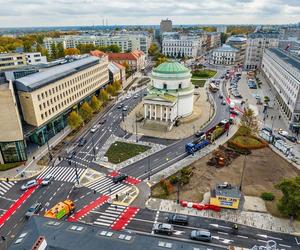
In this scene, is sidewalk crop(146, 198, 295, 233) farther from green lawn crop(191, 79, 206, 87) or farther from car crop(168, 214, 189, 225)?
green lawn crop(191, 79, 206, 87)

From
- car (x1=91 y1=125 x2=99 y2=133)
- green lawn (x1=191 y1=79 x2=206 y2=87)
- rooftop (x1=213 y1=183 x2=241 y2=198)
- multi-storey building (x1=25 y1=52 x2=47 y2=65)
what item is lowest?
car (x1=91 y1=125 x2=99 y2=133)

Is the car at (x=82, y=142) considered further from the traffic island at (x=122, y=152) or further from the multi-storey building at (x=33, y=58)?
the multi-storey building at (x=33, y=58)

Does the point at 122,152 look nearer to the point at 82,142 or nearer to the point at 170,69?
the point at 82,142

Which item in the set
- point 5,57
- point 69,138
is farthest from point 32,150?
point 5,57

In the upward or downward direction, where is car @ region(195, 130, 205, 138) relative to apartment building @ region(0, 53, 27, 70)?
downward

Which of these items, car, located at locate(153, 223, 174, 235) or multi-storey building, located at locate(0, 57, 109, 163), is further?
multi-storey building, located at locate(0, 57, 109, 163)

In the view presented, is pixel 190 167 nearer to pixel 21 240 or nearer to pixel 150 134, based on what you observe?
pixel 150 134

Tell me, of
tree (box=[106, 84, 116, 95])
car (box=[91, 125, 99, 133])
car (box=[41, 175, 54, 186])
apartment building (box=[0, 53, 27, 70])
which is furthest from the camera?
apartment building (box=[0, 53, 27, 70])

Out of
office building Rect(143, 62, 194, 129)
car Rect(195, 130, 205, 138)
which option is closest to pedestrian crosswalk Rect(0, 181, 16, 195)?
office building Rect(143, 62, 194, 129)
